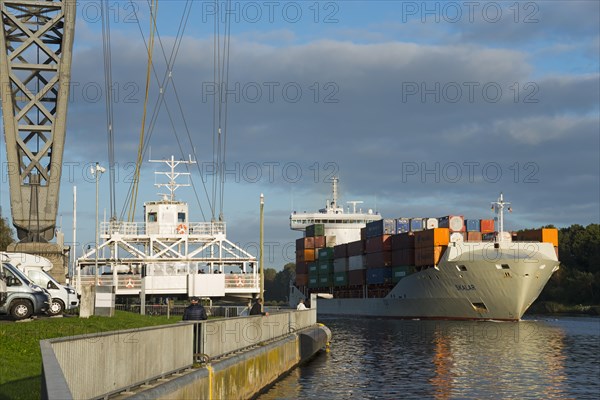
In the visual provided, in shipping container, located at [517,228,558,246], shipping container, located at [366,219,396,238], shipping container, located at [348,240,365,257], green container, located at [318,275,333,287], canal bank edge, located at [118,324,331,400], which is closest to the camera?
canal bank edge, located at [118,324,331,400]

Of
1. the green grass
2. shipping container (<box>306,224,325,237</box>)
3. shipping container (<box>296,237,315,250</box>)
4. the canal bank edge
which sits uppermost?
shipping container (<box>306,224,325,237</box>)

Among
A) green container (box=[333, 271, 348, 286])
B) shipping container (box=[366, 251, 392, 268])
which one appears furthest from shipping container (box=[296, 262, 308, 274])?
shipping container (box=[366, 251, 392, 268])

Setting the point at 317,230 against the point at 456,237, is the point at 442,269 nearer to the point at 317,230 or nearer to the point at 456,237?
the point at 456,237

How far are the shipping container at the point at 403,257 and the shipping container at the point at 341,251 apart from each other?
50.8 ft

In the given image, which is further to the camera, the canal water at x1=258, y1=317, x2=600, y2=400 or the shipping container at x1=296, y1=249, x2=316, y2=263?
the shipping container at x1=296, y1=249, x2=316, y2=263

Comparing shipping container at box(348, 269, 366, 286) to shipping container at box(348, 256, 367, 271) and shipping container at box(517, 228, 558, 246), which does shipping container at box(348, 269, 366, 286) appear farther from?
shipping container at box(517, 228, 558, 246)

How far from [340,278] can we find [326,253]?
842 centimetres

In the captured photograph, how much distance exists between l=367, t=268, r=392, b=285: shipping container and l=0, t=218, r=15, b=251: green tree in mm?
43049

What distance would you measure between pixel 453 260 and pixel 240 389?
65.1 m

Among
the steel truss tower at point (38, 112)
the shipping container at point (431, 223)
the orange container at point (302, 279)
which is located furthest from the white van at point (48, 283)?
the orange container at point (302, 279)

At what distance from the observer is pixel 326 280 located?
123562mm

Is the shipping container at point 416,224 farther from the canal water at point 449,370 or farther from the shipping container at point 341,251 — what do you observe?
the canal water at point 449,370

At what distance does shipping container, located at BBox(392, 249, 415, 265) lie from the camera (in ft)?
312

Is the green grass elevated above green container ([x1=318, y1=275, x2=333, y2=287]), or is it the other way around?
green container ([x1=318, y1=275, x2=333, y2=287])
